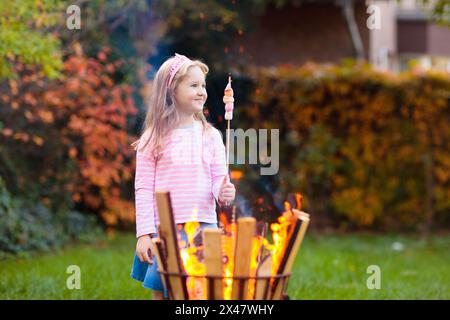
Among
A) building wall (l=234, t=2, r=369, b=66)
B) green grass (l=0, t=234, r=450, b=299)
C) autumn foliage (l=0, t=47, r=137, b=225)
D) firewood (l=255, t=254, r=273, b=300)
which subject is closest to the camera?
firewood (l=255, t=254, r=273, b=300)

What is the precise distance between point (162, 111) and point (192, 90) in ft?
0.49

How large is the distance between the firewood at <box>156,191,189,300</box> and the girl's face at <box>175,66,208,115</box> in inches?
21.3

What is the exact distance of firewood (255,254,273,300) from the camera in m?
2.54

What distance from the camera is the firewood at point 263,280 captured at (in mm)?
2543

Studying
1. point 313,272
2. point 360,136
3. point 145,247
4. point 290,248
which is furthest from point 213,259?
point 360,136

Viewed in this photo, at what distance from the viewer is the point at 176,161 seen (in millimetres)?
2904

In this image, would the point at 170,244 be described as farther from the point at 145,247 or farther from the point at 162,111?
the point at 162,111

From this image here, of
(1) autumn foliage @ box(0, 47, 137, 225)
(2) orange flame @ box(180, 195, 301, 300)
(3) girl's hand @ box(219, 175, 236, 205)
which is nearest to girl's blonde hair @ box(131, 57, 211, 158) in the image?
(3) girl's hand @ box(219, 175, 236, 205)

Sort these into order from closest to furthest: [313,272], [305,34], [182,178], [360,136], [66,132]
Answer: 1. [182,178]
2. [313,272]
3. [66,132]
4. [360,136]
5. [305,34]

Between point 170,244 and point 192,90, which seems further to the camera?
point 192,90

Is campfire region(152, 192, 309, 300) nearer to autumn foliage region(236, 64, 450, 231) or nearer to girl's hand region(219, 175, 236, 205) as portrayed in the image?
girl's hand region(219, 175, 236, 205)

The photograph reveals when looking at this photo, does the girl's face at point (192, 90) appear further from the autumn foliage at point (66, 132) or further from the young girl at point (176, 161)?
the autumn foliage at point (66, 132)
